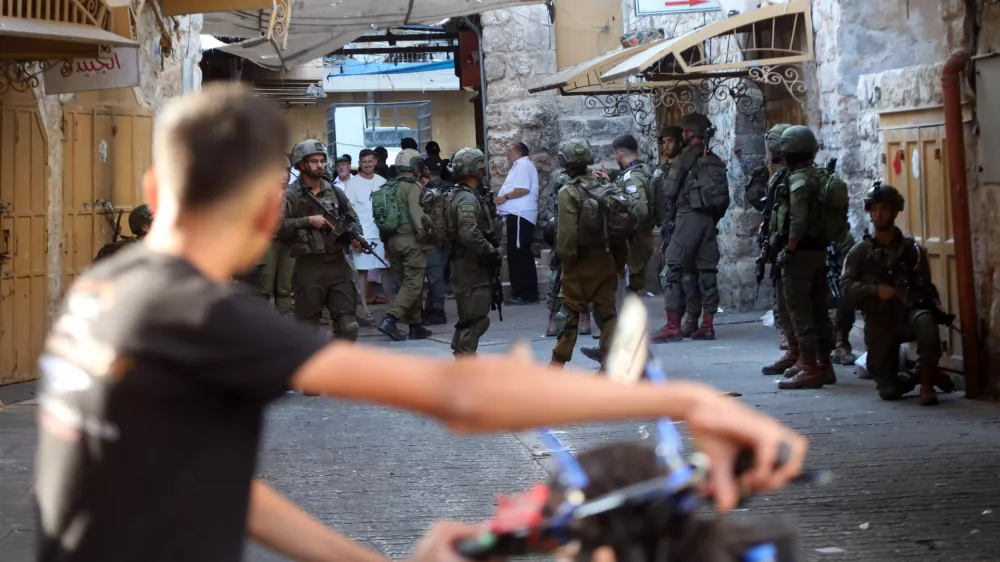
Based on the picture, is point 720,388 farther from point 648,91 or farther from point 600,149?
point 600,149

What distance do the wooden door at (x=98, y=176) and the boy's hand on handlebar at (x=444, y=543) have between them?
884cm

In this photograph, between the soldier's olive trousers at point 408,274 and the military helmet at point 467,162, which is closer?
the military helmet at point 467,162

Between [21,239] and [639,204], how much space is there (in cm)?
500

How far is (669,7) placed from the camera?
1286cm

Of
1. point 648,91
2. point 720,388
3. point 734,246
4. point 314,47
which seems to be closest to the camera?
point 720,388

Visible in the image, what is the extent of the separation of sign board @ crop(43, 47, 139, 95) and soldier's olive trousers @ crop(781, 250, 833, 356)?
4807 millimetres

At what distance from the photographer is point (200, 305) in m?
1.55

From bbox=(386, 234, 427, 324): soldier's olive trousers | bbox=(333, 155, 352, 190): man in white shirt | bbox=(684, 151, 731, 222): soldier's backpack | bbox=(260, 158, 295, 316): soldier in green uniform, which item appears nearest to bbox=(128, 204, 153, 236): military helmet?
bbox=(260, 158, 295, 316): soldier in green uniform

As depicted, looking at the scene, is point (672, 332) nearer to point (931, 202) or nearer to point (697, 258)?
point (697, 258)

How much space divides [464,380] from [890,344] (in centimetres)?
708

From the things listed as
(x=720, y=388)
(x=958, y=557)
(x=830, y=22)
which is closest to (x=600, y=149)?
(x=830, y=22)

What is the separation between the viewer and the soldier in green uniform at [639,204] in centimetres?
1137

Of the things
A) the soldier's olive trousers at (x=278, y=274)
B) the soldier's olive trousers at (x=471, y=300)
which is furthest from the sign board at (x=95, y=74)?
the soldier's olive trousers at (x=471, y=300)

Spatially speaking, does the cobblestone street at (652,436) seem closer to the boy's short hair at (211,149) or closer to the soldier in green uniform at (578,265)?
the soldier in green uniform at (578,265)
